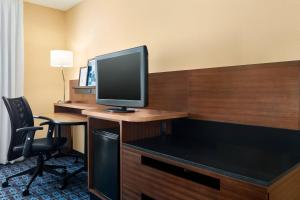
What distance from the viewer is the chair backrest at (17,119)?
8.09 ft

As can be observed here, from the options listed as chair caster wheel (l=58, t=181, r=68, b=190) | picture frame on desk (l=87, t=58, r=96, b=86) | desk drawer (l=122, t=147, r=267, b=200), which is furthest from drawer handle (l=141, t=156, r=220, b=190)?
picture frame on desk (l=87, t=58, r=96, b=86)

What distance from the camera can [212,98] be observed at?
69.0 inches

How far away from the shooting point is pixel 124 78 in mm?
1926

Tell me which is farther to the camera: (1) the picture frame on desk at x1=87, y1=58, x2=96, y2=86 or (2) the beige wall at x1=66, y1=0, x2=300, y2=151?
(1) the picture frame on desk at x1=87, y1=58, x2=96, y2=86

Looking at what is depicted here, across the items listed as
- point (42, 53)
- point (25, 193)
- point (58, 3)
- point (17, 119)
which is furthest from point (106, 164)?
point (58, 3)

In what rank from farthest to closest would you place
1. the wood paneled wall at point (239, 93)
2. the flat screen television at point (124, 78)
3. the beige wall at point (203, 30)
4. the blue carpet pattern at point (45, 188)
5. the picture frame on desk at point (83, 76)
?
the picture frame on desk at point (83, 76), the blue carpet pattern at point (45, 188), the flat screen television at point (124, 78), the beige wall at point (203, 30), the wood paneled wall at point (239, 93)

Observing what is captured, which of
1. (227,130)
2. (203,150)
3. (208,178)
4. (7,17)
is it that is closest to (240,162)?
(208,178)

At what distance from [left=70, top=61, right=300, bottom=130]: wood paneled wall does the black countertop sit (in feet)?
0.59

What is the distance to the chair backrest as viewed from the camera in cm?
247

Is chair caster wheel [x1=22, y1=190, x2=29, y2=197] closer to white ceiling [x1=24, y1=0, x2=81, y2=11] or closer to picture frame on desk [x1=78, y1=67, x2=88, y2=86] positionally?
picture frame on desk [x1=78, y1=67, x2=88, y2=86]

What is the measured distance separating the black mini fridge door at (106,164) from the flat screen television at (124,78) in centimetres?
30

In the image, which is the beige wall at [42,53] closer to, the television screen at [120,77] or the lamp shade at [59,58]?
the lamp shade at [59,58]

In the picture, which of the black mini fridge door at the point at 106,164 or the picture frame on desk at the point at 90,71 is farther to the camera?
the picture frame on desk at the point at 90,71

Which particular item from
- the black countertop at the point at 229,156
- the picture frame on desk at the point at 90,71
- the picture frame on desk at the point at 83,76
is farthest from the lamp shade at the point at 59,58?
the black countertop at the point at 229,156
